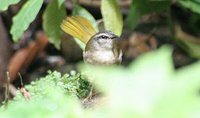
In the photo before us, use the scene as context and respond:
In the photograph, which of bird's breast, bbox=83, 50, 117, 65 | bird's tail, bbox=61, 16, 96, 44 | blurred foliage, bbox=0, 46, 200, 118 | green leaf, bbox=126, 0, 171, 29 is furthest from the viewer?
green leaf, bbox=126, 0, 171, 29

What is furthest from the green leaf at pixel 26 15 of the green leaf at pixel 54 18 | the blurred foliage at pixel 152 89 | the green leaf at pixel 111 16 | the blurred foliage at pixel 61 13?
the blurred foliage at pixel 152 89

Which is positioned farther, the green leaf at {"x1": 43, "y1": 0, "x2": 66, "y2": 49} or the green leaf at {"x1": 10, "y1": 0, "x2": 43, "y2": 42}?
the green leaf at {"x1": 43, "y1": 0, "x2": 66, "y2": 49}

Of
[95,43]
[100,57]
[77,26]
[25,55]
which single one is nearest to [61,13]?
[77,26]

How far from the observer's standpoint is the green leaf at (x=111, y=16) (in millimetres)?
2432

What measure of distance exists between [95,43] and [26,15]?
0.47 meters

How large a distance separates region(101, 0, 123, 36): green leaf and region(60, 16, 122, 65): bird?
304mm

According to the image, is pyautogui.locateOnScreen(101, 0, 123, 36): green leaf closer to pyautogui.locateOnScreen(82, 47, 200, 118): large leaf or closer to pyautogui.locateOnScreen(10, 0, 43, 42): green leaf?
pyautogui.locateOnScreen(10, 0, 43, 42): green leaf

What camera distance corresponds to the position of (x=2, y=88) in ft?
11.3

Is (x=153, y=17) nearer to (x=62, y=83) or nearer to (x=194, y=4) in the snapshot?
(x=194, y=4)

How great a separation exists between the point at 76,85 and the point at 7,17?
216 cm

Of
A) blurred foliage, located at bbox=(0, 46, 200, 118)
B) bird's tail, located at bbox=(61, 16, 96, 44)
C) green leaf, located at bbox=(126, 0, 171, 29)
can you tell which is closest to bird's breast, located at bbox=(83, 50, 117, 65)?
bird's tail, located at bbox=(61, 16, 96, 44)

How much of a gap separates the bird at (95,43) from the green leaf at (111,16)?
1.00 feet

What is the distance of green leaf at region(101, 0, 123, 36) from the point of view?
2432mm

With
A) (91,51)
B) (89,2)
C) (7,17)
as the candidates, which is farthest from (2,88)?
(91,51)
